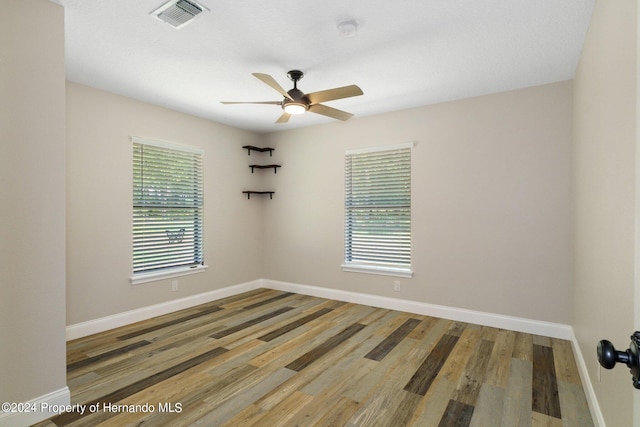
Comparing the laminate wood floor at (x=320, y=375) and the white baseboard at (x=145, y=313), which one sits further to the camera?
the white baseboard at (x=145, y=313)

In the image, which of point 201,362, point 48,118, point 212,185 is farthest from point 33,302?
point 212,185

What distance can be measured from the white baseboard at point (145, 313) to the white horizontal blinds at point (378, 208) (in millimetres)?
1959

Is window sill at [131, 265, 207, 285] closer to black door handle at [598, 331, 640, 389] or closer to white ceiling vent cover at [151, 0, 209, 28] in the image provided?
white ceiling vent cover at [151, 0, 209, 28]

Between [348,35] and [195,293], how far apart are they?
3871 millimetres

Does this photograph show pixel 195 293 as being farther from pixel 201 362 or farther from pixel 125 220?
pixel 201 362

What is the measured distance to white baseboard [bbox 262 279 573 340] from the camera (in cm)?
344

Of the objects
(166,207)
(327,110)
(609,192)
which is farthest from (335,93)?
(166,207)

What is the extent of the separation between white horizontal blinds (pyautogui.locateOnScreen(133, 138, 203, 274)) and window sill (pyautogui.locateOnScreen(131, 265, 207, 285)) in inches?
3.4

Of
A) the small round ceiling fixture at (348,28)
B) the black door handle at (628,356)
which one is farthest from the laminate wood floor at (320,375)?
the small round ceiling fixture at (348,28)

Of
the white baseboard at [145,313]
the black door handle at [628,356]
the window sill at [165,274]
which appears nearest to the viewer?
the black door handle at [628,356]

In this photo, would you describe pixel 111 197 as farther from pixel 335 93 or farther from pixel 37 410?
pixel 335 93

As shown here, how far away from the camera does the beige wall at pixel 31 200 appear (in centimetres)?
194

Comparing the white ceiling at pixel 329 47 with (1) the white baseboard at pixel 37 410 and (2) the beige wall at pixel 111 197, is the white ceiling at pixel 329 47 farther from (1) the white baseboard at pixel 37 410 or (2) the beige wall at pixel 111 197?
Result: (1) the white baseboard at pixel 37 410

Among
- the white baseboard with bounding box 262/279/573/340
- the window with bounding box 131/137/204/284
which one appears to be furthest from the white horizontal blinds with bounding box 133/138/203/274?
the white baseboard with bounding box 262/279/573/340
